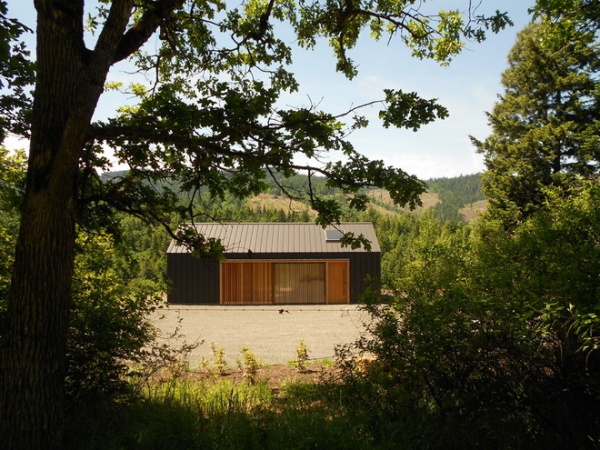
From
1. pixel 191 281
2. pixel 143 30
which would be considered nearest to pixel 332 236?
pixel 191 281

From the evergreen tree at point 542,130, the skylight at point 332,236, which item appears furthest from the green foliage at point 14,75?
the skylight at point 332,236

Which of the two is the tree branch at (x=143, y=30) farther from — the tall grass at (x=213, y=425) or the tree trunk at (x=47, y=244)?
the tall grass at (x=213, y=425)

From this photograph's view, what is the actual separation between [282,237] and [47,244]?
19.1 meters

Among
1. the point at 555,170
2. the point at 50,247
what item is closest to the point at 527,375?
the point at 50,247

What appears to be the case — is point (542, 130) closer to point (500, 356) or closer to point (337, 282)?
point (337, 282)

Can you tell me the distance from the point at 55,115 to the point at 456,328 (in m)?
4.16

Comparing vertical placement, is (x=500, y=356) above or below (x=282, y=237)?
below

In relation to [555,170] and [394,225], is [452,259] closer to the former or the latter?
[555,170]

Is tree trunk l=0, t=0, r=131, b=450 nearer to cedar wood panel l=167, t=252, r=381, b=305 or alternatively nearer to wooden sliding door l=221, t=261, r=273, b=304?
cedar wood panel l=167, t=252, r=381, b=305

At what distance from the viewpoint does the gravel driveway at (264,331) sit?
1039 centimetres

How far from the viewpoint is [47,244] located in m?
3.79

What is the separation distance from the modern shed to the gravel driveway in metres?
2.38

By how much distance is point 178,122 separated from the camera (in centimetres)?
465

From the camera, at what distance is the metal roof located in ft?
72.0
